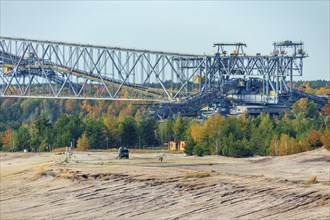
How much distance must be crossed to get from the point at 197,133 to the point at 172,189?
27.0m

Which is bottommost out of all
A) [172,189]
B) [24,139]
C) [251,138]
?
[172,189]

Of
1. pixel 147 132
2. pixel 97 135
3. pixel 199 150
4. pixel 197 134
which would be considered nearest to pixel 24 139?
pixel 97 135

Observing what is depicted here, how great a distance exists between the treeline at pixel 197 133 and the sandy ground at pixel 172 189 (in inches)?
151

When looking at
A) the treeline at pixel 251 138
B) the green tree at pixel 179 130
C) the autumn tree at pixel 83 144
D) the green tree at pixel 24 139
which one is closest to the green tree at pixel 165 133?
the green tree at pixel 179 130

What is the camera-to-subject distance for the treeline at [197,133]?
209 ft

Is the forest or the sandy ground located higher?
the forest

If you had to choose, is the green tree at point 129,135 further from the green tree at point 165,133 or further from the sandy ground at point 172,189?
the sandy ground at point 172,189

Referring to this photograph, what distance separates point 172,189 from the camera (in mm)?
43031

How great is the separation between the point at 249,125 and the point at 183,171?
23.4 m

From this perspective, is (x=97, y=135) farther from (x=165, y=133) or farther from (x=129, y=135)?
(x=165, y=133)

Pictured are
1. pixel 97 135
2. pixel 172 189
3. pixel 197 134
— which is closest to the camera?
pixel 172 189

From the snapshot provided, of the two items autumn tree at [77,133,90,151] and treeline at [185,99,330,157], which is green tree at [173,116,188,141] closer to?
treeline at [185,99,330,157]

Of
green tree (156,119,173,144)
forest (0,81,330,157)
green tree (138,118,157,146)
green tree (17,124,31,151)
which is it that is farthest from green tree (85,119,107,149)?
green tree (17,124,31,151)

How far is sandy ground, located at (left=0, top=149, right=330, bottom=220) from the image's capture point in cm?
3750
